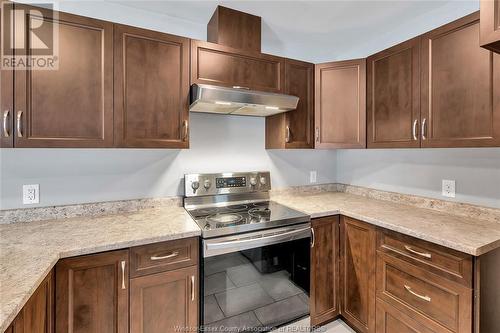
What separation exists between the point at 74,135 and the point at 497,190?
2602 millimetres

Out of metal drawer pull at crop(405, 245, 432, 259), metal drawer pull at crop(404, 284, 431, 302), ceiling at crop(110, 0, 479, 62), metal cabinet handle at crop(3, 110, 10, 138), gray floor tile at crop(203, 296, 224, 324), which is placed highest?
ceiling at crop(110, 0, 479, 62)

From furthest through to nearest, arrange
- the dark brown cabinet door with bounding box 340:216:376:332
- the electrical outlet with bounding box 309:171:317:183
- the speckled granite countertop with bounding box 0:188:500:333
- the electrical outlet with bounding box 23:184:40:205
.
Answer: the electrical outlet with bounding box 309:171:317:183 < the dark brown cabinet door with bounding box 340:216:376:332 < the electrical outlet with bounding box 23:184:40:205 < the speckled granite countertop with bounding box 0:188:500:333

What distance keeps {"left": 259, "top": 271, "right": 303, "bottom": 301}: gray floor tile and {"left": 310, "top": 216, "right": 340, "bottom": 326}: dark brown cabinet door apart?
188 millimetres

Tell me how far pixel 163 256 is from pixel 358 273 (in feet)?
4.45

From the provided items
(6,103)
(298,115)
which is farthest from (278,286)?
(6,103)

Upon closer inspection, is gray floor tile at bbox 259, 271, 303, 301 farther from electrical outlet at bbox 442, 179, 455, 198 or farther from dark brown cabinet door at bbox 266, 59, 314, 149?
electrical outlet at bbox 442, 179, 455, 198

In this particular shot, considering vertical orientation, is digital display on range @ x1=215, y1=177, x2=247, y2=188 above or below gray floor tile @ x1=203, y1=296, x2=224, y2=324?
above

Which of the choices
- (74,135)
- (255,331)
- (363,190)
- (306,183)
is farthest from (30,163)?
(363,190)

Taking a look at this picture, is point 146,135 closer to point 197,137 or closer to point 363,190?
point 197,137

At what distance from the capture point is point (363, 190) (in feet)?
8.14

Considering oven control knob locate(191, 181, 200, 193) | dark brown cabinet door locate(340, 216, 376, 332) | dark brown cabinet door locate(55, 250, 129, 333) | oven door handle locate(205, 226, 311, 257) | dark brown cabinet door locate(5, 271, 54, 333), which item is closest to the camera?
dark brown cabinet door locate(5, 271, 54, 333)

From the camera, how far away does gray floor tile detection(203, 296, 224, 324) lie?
149 cm

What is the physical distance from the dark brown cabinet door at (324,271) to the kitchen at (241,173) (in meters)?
0.01

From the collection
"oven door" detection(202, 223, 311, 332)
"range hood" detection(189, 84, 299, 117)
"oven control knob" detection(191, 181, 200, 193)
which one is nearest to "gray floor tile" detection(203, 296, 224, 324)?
"oven door" detection(202, 223, 311, 332)
